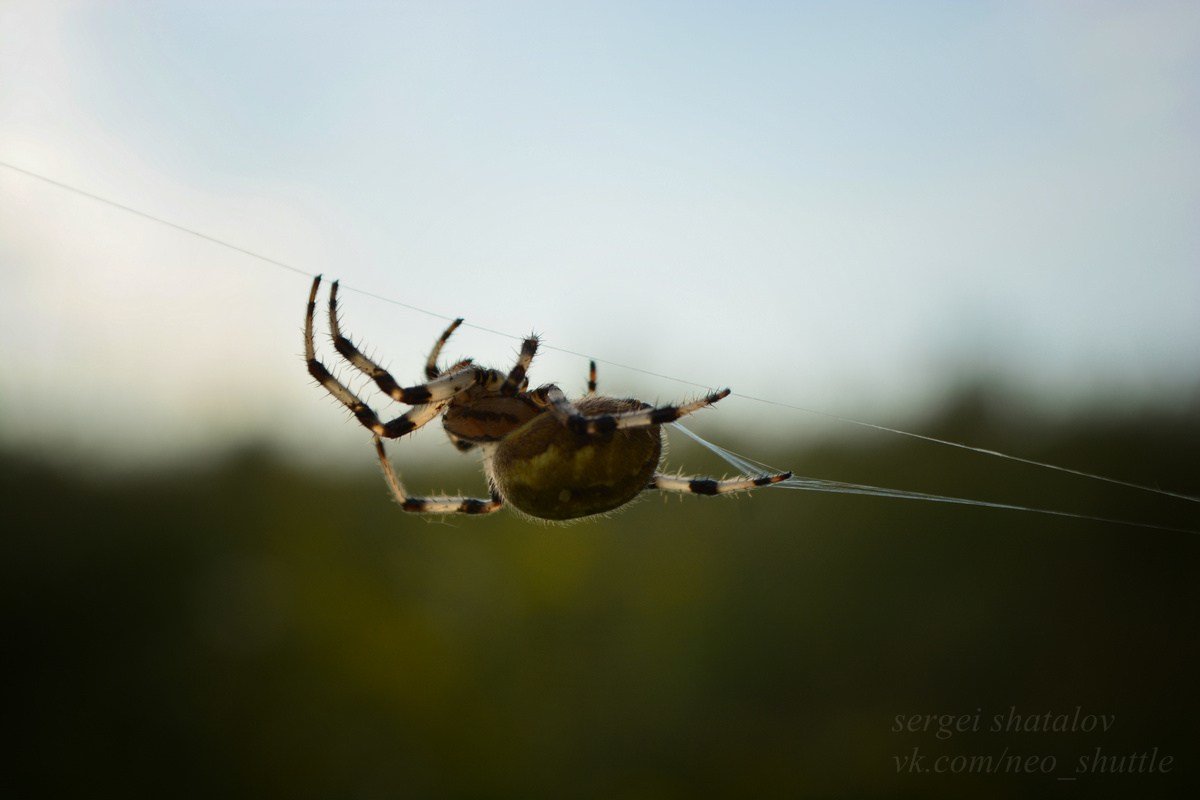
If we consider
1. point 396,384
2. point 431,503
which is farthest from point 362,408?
point 431,503

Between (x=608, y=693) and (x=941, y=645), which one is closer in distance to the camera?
(x=608, y=693)

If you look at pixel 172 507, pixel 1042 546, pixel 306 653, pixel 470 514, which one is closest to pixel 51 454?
pixel 172 507

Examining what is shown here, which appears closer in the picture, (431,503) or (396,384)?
(396,384)

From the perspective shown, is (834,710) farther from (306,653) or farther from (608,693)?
(306,653)

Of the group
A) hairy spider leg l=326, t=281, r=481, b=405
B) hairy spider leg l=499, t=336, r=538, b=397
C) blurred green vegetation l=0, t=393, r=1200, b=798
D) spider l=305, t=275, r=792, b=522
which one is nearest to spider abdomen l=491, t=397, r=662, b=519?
spider l=305, t=275, r=792, b=522

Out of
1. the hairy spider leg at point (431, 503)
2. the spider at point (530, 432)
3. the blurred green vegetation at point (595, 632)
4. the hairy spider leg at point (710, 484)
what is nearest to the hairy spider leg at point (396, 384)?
the spider at point (530, 432)

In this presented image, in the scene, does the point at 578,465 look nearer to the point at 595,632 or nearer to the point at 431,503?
the point at 431,503
